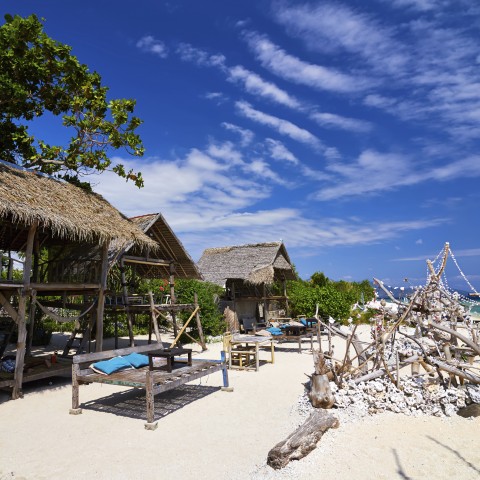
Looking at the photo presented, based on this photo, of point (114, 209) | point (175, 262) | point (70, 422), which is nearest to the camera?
point (70, 422)

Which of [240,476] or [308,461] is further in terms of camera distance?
[308,461]

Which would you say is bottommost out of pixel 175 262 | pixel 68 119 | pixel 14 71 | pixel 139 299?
pixel 139 299

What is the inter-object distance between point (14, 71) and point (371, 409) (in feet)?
44.3

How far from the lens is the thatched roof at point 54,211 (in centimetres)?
804

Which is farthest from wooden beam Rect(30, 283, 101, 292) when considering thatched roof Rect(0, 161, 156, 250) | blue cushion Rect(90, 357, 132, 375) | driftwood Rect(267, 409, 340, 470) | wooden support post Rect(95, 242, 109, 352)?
driftwood Rect(267, 409, 340, 470)

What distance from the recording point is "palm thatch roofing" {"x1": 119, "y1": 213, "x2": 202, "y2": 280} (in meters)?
12.9

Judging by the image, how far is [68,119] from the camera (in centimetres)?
1300

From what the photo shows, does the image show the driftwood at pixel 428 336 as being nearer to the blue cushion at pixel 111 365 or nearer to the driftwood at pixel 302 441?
the driftwood at pixel 302 441

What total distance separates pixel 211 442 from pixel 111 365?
2.78m

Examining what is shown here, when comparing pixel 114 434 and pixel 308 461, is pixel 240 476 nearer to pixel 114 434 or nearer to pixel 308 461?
pixel 308 461

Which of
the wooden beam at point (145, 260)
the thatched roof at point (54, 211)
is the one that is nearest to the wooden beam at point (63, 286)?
the thatched roof at point (54, 211)

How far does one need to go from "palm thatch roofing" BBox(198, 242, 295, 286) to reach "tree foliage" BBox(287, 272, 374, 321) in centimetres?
157

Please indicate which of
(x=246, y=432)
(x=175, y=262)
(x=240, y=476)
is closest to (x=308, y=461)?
(x=240, y=476)

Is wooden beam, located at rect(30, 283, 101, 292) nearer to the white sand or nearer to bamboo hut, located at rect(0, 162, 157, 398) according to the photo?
bamboo hut, located at rect(0, 162, 157, 398)
